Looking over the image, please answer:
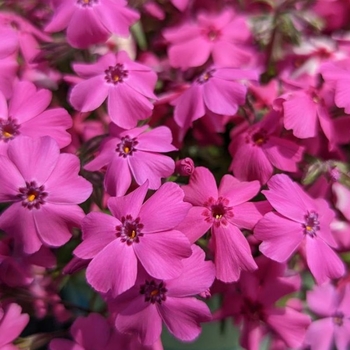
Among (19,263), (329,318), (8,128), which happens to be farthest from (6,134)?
(329,318)

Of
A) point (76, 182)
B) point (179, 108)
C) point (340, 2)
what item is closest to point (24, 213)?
point (76, 182)

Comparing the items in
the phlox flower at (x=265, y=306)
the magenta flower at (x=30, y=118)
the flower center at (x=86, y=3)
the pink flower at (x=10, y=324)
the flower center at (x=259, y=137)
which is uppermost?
the flower center at (x=86, y=3)

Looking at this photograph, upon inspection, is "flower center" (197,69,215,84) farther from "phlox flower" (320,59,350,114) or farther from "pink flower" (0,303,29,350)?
"pink flower" (0,303,29,350)

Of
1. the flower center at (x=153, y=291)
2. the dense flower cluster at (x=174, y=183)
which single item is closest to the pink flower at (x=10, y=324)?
the dense flower cluster at (x=174, y=183)

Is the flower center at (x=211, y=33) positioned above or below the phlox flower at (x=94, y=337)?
above

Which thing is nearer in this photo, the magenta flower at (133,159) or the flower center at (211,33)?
the magenta flower at (133,159)

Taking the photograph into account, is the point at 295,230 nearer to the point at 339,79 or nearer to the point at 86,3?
the point at 339,79

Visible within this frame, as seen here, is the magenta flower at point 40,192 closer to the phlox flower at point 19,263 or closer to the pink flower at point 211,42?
the phlox flower at point 19,263
